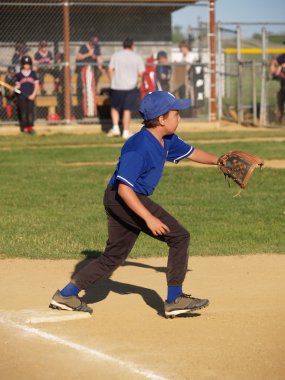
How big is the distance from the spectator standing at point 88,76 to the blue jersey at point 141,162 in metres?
15.3

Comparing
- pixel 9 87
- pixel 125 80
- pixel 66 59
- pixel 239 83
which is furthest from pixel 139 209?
pixel 239 83

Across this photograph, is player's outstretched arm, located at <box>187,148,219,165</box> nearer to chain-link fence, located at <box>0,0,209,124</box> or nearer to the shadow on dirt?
the shadow on dirt

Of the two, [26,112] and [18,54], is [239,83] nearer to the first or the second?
[18,54]

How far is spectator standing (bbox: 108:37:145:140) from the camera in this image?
19312mm

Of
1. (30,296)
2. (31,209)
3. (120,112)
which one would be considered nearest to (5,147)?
(120,112)

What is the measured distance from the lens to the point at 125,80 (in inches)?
769

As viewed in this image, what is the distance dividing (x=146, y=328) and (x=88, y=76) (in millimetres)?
15797

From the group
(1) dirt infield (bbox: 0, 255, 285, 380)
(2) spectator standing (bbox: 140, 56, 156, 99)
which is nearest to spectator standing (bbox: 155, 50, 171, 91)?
(2) spectator standing (bbox: 140, 56, 156, 99)

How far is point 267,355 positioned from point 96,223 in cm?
498

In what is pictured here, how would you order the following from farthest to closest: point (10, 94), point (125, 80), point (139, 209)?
point (10, 94) → point (125, 80) → point (139, 209)

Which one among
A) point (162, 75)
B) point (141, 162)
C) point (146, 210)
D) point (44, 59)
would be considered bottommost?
point (146, 210)

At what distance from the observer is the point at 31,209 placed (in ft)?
36.0

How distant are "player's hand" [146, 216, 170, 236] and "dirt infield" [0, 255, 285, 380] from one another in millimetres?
641

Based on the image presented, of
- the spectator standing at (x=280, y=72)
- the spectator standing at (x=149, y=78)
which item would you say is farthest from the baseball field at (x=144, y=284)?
the spectator standing at (x=280, y=72)
